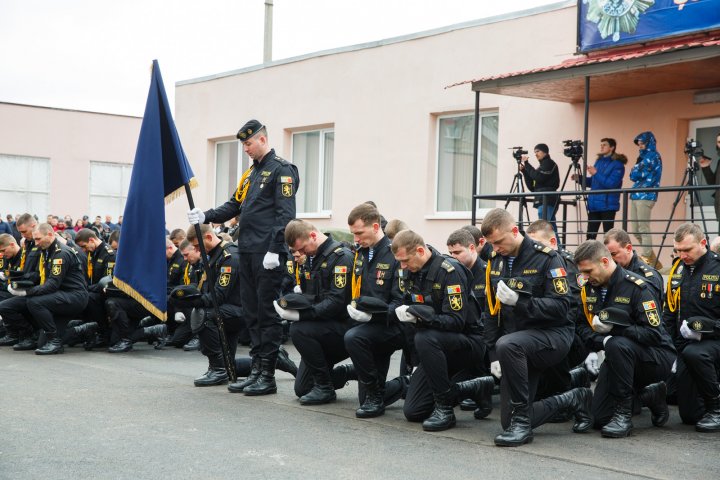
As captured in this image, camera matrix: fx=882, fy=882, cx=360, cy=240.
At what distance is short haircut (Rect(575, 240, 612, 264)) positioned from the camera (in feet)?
22.6

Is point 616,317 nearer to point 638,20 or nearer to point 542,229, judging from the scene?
point 542,229

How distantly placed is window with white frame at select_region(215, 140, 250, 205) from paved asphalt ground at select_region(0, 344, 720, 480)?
1322cm

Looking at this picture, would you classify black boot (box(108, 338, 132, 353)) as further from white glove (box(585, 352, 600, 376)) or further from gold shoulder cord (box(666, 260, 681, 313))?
gold shoulder cord (box(666, 260, 681, 313))

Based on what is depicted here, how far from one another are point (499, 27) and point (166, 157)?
8.20 meters

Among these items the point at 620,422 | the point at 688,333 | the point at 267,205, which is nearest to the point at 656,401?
the point at 620,422

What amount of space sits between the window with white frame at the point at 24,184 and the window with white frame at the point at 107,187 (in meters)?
2.05

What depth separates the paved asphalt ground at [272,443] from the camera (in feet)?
17.9

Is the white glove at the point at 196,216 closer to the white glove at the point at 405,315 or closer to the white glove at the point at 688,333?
the white glove at the point at 405,315

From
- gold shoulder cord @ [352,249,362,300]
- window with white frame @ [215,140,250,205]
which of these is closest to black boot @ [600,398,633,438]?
gold shoulder cord @ [352,249,362,300]

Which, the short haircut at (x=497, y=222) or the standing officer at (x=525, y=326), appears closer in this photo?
the standing officer at (x=525, y=326)

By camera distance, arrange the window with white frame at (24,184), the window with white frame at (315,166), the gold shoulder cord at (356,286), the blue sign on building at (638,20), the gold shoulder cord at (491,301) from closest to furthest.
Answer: the gold shoulder cord at (491,301), the gold shoulder cord at (356,286), the blue sign on building at (638,20), the window with white frame at (315,166), the window with white frame at (24,184)

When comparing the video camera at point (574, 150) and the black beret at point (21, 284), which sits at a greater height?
the video camera at point (574, 150)

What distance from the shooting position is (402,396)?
307 inches

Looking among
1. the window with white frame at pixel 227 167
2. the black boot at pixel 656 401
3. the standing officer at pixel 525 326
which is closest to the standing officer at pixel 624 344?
the black boot at pixel 656 401
